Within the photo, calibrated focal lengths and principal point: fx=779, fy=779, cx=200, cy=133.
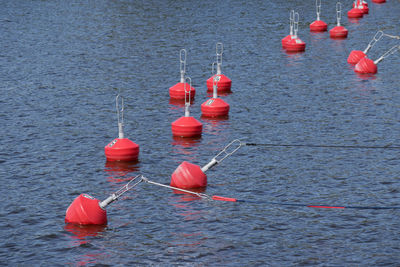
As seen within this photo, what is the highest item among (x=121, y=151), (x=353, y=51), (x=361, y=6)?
(x=361, y=6)

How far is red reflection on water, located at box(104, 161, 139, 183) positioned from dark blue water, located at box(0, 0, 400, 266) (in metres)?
0.07

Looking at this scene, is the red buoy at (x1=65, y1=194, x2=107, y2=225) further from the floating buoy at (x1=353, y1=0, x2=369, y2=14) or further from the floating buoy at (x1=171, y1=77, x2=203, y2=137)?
the floating buoy at (x1=353, y1=0, x2=369, y2=14)

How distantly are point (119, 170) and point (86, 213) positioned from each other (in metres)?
5.94

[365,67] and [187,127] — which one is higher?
[365,67]

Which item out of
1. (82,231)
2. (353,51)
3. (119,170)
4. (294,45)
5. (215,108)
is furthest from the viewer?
(294,45)

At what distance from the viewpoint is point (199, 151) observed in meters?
29.8

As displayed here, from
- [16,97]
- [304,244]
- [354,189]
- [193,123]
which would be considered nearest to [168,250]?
[304,244]

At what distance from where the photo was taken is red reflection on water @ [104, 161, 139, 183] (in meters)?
26.4

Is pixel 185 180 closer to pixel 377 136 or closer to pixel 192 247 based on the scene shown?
pixel 192 247

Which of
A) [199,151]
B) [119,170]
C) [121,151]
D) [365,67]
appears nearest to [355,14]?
[365,67]

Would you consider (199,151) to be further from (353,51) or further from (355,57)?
(353,51)

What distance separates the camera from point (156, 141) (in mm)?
31594

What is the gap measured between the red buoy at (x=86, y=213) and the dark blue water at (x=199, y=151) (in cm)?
26

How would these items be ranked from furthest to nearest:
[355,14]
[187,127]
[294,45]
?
[355,14] < [294,45] < [187,127]
